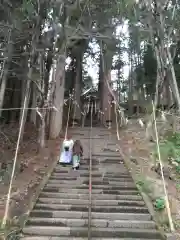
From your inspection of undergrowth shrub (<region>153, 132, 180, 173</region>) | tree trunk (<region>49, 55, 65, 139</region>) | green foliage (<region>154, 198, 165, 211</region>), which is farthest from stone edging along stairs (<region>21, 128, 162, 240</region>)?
tree trunk (<region>49, 55, 65, 139</region>)

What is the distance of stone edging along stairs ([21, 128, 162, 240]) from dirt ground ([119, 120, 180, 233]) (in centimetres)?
54

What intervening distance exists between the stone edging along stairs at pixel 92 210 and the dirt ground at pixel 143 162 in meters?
0.54

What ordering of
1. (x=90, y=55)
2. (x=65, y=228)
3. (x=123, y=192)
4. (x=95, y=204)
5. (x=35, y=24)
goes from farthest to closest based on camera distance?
(x=90, y=55) → (x=35, y=24) → (x=123, y=192) → (x=95, y=204) → (x=65, y=228)

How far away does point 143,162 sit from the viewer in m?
11.7

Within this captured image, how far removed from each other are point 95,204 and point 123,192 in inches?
43.4

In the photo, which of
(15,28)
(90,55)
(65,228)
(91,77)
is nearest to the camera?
(65,228)

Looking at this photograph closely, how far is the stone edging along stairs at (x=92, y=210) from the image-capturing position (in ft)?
23.3

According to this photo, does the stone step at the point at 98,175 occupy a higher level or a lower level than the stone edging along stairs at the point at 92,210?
higher

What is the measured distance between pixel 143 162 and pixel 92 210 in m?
4.12

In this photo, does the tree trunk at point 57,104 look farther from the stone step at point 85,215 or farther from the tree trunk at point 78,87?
the stone step at point 85,215

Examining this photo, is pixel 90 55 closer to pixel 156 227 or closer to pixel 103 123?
pixel 103 123

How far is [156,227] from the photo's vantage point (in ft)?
24.3

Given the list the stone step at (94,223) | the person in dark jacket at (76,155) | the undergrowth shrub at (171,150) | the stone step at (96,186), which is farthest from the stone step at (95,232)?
the undergrowth shrub at (171,150)

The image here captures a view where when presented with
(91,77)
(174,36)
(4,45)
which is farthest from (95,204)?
(91,77)
